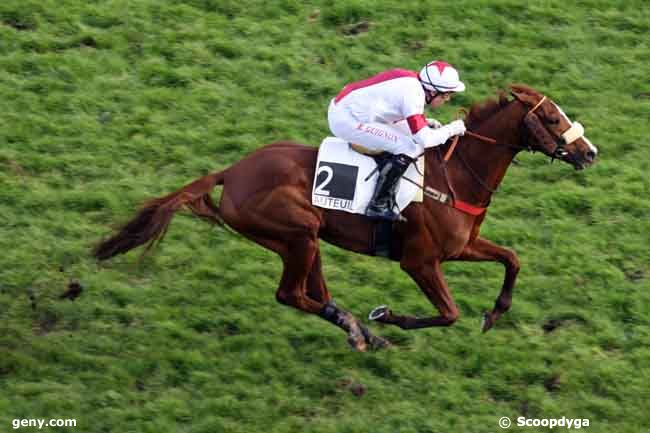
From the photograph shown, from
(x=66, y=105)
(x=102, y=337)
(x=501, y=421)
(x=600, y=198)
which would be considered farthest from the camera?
(x=66, y=105)

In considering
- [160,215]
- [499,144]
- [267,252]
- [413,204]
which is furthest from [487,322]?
[160,215]

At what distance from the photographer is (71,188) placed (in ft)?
35.7

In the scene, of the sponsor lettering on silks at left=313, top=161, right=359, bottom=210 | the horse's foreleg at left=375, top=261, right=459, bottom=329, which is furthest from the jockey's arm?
the horse's foreleg at left=375, top=261, right=459, bottom=329

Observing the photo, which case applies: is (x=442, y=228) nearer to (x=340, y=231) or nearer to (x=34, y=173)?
(x=340, y=231)

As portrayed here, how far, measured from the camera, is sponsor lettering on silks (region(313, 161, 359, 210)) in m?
8.72

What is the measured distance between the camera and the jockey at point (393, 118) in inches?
334

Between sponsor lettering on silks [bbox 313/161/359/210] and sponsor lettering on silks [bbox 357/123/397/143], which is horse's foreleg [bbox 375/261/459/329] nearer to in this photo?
sponsor lettering on silks [bbox 313/161/359/210]

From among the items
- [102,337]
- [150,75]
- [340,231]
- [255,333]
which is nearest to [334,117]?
[340,231]

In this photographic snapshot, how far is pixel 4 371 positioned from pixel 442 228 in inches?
136

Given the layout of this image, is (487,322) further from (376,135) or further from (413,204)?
(376,135)

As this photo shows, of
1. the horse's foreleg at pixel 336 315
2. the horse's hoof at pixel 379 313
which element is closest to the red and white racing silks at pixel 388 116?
the horse's foreleg at pixel 336 315

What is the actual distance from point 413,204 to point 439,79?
0.95 meters

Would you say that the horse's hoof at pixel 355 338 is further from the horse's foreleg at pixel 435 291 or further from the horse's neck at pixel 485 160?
the horse's neck at pixel 485 160

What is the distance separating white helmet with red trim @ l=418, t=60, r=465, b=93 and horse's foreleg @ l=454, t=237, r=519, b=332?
1268 mm
